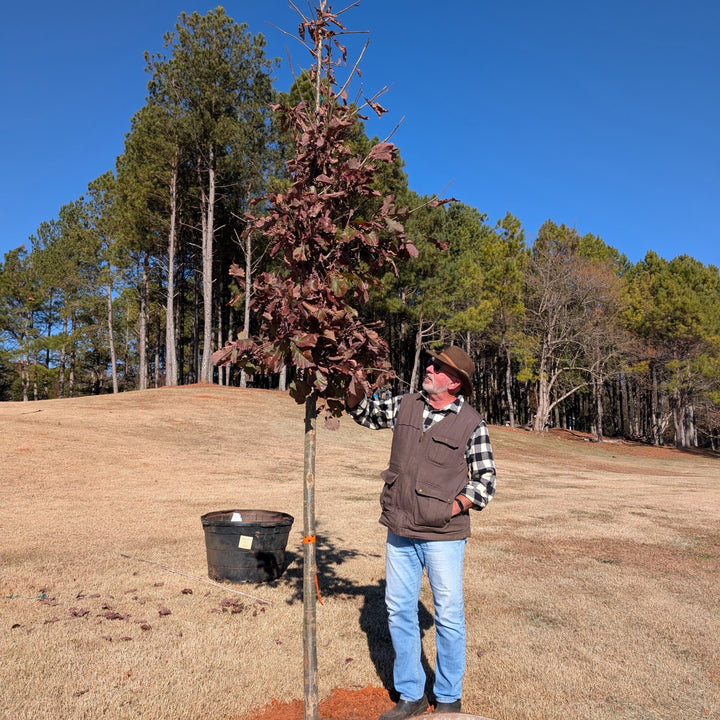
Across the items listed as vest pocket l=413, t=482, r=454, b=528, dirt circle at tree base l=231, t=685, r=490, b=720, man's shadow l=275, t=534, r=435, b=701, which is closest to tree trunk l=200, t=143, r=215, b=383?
man's shadow l=275, t=534, r=435, b=701

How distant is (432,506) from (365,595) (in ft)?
9.45

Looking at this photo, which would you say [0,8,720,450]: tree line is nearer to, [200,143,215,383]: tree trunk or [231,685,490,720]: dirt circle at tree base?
[200,143,215,383]: tree trunk

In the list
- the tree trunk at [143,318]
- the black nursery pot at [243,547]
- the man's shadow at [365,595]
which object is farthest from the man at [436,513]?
the tree trunk at [143,318]

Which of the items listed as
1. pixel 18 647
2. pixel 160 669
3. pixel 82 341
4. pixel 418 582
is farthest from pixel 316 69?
pixel 82 341

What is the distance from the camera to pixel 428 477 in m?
3.27

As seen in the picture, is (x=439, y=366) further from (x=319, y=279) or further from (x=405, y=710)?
(x=405, y=710)

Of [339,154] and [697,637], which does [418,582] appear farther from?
[697,637]

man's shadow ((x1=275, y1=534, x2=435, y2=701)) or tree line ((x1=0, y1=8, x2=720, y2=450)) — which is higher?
tree line ((x1=0, y1=8, x2=720, y2=450))

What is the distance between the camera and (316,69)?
3643 millimetres

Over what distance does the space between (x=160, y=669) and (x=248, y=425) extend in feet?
55.3

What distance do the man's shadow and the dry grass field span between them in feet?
0.09

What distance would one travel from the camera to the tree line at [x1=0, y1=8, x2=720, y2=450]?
27844mm

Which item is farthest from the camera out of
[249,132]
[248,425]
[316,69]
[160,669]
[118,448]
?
[249,132]

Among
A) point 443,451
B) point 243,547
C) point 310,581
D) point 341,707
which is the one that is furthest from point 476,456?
point 243,547
